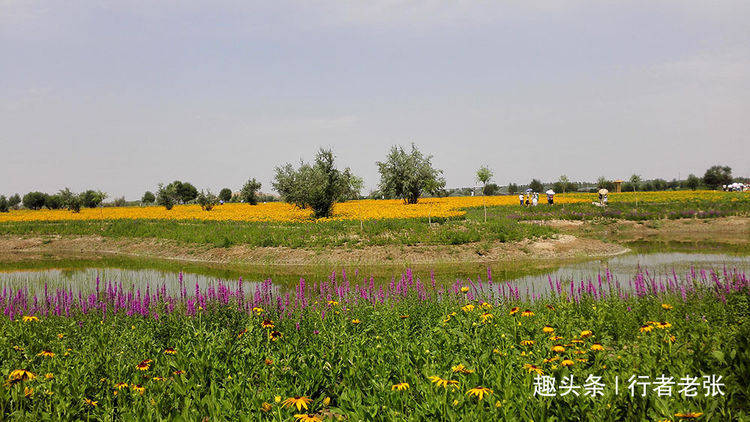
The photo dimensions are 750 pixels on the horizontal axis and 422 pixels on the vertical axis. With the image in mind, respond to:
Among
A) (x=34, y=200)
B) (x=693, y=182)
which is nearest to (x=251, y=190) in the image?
(x=34, y=200)

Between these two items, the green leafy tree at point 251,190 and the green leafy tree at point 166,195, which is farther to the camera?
the green leafy tree at point 251,190

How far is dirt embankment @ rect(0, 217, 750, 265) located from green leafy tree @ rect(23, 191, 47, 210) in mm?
54997

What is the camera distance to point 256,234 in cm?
2716

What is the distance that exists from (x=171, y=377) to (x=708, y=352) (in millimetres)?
6320

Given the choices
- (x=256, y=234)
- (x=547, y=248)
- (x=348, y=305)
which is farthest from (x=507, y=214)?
(x=348, y=305)

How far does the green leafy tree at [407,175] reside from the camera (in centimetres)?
6034

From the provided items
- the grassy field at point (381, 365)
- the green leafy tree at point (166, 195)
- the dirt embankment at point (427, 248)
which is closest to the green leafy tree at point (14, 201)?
the green leafy tree at point (166, 195)

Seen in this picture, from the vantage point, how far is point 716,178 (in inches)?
3393

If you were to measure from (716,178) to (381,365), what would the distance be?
339ft

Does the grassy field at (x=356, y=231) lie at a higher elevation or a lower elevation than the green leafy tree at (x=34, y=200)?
lower

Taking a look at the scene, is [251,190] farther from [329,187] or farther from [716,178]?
[716,178]

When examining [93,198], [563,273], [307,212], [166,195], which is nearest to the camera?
[563,273]

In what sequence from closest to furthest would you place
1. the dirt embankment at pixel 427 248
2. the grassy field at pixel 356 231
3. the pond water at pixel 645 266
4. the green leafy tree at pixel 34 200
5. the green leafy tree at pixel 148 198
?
the pond water at pixel 645 266
the dirt embankment at pixel 427 248
the grassy field at pixel 356 231
the green leafy tree at pixel 34 200
the green leafy tree at pixel 148 198

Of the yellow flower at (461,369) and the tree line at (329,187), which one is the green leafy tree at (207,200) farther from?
the yellow flower at (461,369)
